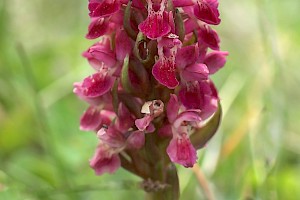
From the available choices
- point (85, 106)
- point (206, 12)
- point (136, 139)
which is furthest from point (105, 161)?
point (85, 106)

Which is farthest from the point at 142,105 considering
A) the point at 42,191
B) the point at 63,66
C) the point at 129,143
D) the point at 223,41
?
the point at 223,41

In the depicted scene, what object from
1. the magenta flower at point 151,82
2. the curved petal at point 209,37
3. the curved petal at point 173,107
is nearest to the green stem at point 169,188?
the magenta flower at point 151,82

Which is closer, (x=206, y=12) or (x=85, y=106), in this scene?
(x=206, y=12)

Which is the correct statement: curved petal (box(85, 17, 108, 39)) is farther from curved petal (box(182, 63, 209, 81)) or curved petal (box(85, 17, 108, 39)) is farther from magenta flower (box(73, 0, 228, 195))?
curved petal (box(182, 63, 209, 81))

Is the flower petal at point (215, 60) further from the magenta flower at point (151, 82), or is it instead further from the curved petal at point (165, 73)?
the curved petal at point (165, 73)

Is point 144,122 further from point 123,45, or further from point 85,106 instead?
point 85,106

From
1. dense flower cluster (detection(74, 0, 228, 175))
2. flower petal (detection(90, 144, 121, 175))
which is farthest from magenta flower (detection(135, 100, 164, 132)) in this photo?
flower petal (detection(90, 144, 121, 175))
